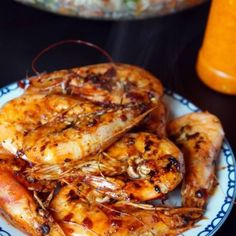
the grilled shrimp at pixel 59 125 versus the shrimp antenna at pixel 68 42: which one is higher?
the grilled shrimp at pixel 59 125

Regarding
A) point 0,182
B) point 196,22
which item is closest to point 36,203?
point 0,182

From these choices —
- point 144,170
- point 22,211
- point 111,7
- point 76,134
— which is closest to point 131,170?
point 144,170

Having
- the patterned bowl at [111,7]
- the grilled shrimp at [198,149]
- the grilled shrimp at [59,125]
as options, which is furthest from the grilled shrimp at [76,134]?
the patterned bowl at [111,7]

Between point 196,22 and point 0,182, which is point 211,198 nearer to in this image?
point 0,182

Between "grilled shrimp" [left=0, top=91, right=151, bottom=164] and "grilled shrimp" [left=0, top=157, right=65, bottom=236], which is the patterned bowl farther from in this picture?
"grilled shrimp" [left=0, top=157, right=65, bottom=236]

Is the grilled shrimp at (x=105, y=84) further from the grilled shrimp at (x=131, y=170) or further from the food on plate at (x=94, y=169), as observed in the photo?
the grilled shrimp at (x=131, y=170)

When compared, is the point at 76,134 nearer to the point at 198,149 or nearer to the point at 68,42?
the point at 198,149
